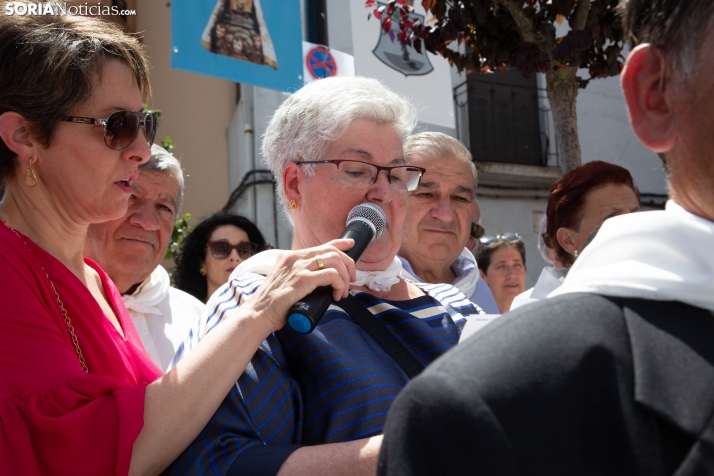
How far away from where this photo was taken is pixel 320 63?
580cm

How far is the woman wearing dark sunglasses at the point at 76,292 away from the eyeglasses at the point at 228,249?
2.49 metres

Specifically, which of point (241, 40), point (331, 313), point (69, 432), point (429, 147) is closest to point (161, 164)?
point (429, 147)

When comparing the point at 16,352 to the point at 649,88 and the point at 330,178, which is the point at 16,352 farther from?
the point at 649,88

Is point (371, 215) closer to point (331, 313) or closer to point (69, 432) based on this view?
point (331, 313)

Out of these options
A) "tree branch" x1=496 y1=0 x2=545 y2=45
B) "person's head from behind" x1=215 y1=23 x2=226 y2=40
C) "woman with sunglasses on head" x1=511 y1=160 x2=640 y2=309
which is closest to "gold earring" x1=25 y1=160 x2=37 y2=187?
"woman with sunglasses on head" x1=511 y1=160 x2=640 y2=309

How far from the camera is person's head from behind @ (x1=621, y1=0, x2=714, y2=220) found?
2.90ft

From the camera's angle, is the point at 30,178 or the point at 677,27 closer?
the point at 677,27

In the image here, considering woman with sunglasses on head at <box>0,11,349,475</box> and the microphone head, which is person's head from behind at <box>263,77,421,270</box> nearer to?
the microphone head

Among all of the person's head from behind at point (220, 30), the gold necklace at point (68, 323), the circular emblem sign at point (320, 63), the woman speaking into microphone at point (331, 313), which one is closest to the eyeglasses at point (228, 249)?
the person's head from behind at point (220, 30)

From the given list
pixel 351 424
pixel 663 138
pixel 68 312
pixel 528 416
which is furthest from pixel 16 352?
pixel 663 138

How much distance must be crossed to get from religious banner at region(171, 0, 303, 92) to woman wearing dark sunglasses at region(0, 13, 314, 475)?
292 centimetres

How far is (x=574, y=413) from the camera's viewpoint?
2.63 feet

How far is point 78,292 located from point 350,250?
0.77 meters

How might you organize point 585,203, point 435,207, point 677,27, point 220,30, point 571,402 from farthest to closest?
point 220,30 < point 435,207 < point 585,203 < point 677,27 < point 571,402
